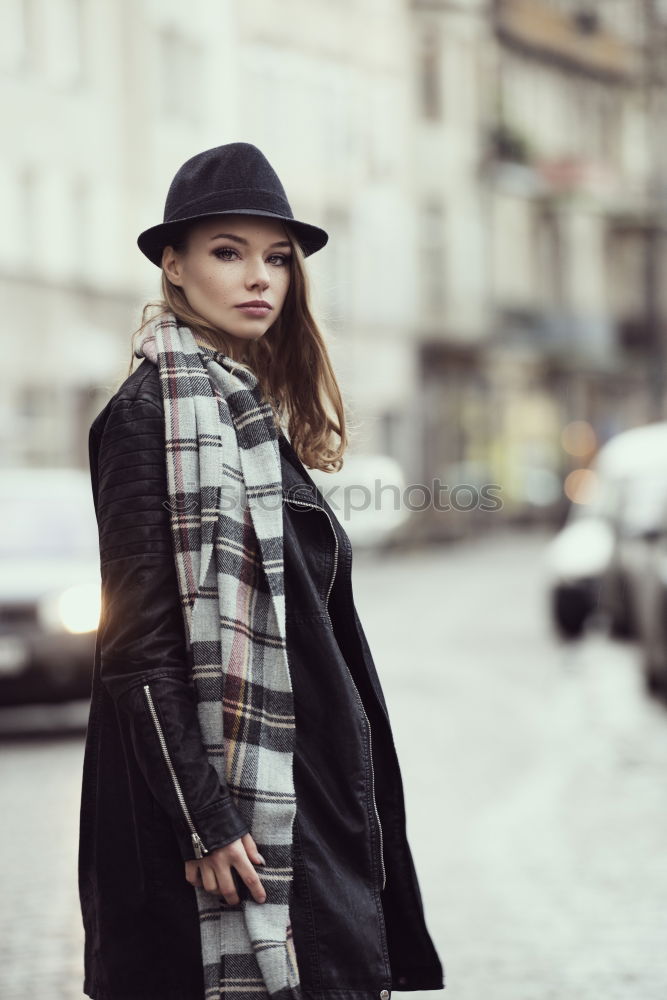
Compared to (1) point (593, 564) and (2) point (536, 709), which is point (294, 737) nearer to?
(2) point (536, 709)

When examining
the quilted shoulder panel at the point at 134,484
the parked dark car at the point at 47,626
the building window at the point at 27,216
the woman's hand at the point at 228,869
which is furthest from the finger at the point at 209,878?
the building window at the point at 27,216

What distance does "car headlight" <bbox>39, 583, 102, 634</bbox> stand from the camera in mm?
11242

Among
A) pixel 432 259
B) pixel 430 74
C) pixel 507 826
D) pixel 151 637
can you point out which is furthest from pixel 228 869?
pixel 430 74

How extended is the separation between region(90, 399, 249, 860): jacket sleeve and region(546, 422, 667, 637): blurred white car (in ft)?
38.1

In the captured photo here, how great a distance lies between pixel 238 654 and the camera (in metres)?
2.95

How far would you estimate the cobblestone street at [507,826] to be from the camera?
5.77m

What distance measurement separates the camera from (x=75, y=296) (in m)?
30.8

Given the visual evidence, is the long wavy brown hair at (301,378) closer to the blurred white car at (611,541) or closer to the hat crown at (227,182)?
the hat crown at (227,182)

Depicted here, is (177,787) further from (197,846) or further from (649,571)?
(649,571)

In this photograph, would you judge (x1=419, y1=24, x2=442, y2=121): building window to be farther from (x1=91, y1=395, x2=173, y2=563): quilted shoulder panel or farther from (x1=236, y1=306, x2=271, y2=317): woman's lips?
(x1=91, y1=395, x2=173, y2=563): quilted shoulder panel

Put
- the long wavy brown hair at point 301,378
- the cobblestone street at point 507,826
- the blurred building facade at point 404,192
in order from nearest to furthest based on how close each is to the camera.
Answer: the long wavy brown hair at point 301,378 < the cobblestone street at point 507,826 < the blurred building facade at point 404,192

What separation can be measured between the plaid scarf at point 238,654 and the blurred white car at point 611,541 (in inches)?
455

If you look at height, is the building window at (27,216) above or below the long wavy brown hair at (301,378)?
above

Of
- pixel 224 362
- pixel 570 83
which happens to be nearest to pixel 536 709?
pixel 224 362
